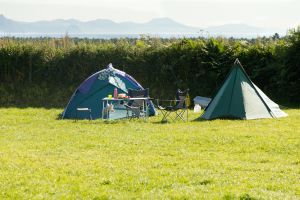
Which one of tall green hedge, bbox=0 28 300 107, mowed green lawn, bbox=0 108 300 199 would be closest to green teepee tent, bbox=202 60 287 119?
mowed green lawn, bbox=0 108 300 199

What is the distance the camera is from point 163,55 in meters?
19.5

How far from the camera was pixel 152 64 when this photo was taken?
1966 centimetres

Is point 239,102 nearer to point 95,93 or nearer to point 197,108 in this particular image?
point 197,108

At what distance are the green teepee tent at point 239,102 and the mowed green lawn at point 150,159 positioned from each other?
54cm

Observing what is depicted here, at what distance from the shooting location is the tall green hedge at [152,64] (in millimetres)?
18422

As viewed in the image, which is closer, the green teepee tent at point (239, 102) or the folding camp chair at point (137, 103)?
the green teepee tent at point (239, 102)

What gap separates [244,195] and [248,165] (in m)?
1.98

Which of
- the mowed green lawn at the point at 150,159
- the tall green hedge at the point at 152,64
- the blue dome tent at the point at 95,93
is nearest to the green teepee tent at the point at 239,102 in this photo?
the mowed green lawn at the point at 150,159

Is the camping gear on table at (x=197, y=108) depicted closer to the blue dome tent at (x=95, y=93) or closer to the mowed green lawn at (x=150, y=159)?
the blue dome tent at (x=95, y=93)

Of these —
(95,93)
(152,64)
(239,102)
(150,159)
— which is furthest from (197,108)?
(150,159)

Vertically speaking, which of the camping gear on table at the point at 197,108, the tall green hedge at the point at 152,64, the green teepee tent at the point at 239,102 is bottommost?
the camping gear on table at the point at 197,108

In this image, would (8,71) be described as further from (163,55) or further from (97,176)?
(97,176)

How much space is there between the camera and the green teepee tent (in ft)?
45.6

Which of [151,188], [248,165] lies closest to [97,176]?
[151,188]
